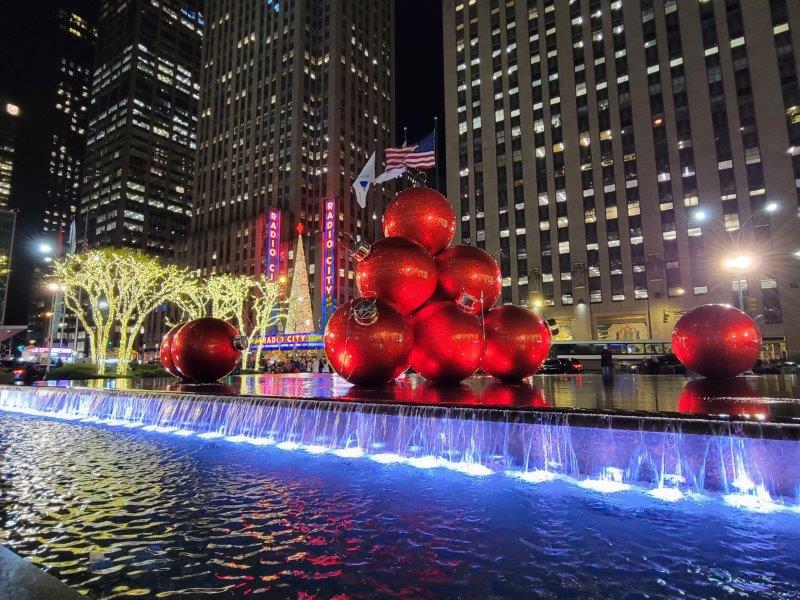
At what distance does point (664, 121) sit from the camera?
6003cm

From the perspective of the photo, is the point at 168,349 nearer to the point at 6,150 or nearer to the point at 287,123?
the point at 287,123

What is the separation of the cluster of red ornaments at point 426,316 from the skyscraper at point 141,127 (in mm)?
140681

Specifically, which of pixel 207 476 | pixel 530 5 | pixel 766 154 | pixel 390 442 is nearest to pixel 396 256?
pixel 390 442

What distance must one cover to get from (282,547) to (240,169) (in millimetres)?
108307

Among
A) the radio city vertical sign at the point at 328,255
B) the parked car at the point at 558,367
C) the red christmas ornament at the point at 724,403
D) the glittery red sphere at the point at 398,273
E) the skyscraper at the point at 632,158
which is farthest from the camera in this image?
the radio city vertical sign at the point at 328,255

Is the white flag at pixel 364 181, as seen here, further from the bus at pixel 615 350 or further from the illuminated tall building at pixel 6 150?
the illuminated tall building at pixel 6 150

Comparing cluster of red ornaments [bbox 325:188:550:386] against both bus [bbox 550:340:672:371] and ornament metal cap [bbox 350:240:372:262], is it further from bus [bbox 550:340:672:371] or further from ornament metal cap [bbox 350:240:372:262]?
bus [bbox 550:340:672:371]

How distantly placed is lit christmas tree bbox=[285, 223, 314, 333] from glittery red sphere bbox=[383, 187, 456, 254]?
3124 centimetres

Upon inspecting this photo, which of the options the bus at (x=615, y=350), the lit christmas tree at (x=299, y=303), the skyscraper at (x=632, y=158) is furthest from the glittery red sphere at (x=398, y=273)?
the skyscraper at (x=632, y=158)

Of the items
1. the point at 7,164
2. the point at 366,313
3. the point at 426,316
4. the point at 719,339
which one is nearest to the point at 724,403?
the point at 719,339

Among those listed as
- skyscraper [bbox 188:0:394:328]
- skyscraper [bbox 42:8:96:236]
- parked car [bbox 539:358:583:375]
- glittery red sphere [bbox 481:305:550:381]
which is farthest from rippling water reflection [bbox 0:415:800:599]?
skyscraper [bbox 42:8:96:236]

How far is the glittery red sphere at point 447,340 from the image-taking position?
8.69 meters

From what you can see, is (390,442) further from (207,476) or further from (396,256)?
(396,256)

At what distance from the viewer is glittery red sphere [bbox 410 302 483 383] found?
8.69 m
